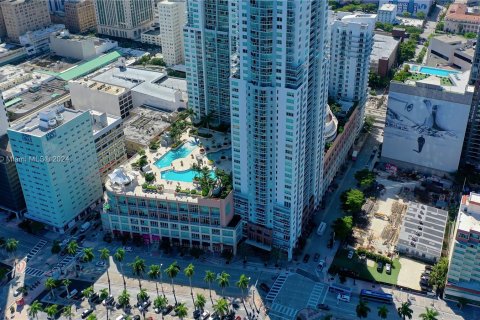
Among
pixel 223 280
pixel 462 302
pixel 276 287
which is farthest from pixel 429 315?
pixel 223 280

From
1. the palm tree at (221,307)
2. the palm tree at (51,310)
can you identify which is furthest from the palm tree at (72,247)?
the palm tree at (221,307)

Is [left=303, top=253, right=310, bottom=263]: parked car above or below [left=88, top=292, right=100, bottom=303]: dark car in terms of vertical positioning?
above

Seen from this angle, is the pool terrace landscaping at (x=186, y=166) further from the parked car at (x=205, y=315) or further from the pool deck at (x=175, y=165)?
the parked car at (x=205, y=315)

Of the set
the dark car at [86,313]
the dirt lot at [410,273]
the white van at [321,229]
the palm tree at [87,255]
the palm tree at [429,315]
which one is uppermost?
the palm tree at [87,255]

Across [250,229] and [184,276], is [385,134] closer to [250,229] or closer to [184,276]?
[250,229]

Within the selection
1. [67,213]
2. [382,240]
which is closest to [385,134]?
[382,240]

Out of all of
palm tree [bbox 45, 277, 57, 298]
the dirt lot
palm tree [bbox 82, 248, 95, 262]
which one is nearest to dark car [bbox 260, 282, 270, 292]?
the dirt lot

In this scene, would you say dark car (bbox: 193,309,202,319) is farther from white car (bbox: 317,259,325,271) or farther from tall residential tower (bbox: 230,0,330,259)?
white car (bbox: 317,259,325,271)
